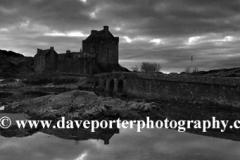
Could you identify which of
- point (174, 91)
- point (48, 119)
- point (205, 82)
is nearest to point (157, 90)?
point (174, 91)

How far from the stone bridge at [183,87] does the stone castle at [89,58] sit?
33.8 metres

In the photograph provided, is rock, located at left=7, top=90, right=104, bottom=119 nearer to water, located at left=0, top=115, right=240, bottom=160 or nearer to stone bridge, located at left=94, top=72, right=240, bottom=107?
water, located at left=0, top=115, right=240, bottom=160

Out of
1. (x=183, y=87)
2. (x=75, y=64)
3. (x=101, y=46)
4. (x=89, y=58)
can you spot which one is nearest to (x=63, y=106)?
(x=183, y=87)

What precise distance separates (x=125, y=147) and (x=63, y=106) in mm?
12200

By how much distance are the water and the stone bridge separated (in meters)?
12.0

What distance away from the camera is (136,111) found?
2512 cm

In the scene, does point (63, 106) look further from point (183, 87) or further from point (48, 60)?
point (48, 60)

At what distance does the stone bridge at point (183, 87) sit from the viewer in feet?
86.1

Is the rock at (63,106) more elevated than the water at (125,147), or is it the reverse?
the rock at (63,106)

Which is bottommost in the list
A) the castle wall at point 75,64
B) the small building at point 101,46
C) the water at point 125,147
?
the water at point 125,147

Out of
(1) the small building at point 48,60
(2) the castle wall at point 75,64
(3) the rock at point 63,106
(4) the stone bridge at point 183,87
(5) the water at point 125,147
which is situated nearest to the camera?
(5) the water at point 125,147

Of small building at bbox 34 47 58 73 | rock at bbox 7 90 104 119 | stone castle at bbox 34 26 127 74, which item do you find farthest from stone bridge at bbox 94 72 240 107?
small building at bbox 34 47 58 73

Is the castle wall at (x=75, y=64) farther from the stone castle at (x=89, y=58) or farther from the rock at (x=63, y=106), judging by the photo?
the rock at (x=63, y=106)

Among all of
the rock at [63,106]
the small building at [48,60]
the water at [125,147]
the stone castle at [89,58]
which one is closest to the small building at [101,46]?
the stone castle at [89,58]
